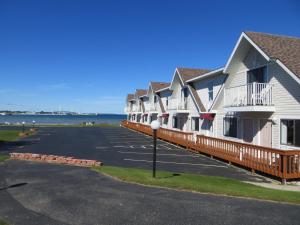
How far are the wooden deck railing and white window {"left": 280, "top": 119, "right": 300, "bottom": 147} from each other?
181 centimetres

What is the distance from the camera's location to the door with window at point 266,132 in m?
17.7

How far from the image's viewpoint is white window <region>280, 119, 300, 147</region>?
51.2ft

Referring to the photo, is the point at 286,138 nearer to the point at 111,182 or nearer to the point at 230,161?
the point at 230,161

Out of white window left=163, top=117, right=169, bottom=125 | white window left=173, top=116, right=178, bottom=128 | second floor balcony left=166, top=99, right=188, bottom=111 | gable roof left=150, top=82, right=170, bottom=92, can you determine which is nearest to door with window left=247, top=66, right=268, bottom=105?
second floor balcony left=166, top=99, right=188, bottom=111

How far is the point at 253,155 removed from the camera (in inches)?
635

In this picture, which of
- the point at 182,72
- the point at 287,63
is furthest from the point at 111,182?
the point at 182,72

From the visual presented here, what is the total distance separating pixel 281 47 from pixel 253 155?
6.63m

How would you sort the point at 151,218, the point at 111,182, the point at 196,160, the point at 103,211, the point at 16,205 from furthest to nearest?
the point at 196,160, the point at 111,182, the point at 16,205, the point at 103,211, the point at 151,218

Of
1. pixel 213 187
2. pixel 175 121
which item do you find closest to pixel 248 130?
pixel 213 187

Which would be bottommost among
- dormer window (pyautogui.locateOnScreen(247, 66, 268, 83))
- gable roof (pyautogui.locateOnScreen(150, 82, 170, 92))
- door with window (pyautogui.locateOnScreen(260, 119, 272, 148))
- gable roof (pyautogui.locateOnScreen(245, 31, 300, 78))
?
door with window (pyautogui.locateOnScreen(260, 119, 272, 148))

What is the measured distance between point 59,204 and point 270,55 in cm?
1318

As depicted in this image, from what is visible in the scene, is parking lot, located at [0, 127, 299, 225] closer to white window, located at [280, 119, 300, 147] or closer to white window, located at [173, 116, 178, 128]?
white window, located at [280, 119, 300, 147]

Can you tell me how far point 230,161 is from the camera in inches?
727

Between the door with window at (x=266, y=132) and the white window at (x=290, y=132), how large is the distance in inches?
40.6
